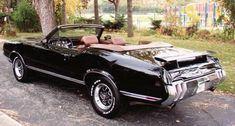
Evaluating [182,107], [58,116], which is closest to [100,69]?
[58,116]

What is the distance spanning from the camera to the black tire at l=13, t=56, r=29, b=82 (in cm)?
718

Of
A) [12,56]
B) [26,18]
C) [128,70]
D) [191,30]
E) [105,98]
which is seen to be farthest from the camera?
→ [26,18]

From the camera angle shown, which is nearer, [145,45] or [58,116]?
[58,116]

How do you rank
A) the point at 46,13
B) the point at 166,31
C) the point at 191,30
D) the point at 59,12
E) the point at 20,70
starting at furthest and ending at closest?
the point at 59,12
the point at 166,31
the point at 191,30
the point at 46,13
the point at 20,70

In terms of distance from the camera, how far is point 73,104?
5.96 meters

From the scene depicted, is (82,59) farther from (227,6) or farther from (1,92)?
(227,6)

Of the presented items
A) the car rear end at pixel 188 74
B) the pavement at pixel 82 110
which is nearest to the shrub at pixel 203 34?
the pavement at pixel 82 110

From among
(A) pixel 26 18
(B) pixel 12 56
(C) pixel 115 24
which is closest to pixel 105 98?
(B) pixel 12 56

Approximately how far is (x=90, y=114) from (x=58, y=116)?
1.64 feet

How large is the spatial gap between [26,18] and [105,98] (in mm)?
16108

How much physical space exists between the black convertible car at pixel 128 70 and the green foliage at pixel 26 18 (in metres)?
14.1

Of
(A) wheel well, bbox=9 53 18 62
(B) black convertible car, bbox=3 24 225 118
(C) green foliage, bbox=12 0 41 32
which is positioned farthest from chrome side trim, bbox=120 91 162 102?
(C) green foliage, bbox=12 0 41 32

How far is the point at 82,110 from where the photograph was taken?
5676mm

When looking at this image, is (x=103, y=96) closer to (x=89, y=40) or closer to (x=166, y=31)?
(x=89, y=40)
